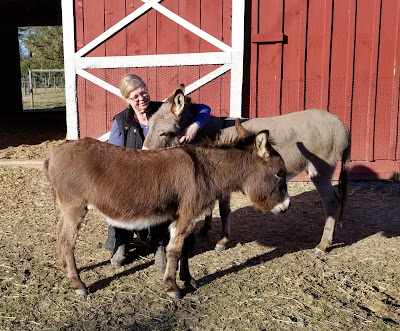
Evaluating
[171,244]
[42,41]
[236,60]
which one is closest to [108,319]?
[171,244]

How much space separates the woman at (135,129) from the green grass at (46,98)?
Result: 18.0 metres

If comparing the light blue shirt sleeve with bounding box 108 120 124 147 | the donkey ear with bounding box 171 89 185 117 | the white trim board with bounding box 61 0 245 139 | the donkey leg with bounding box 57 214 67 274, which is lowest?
the donkey leg with bounding box 57 214 67 274

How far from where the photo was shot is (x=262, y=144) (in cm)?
325

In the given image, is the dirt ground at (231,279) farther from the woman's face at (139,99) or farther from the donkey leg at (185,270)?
Answer: the woman's face at (139,99)

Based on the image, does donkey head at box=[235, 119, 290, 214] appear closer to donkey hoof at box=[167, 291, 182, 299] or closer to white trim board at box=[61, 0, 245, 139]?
donkey hoof at box=[167, 291, 182, 299]

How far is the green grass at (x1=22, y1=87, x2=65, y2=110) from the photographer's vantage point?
2117 centimetres

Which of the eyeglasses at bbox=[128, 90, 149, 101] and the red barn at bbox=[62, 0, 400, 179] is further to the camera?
the red barn at bbox=[62, 0, 400, 179]

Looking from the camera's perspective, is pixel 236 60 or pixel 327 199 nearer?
pixel 327 199

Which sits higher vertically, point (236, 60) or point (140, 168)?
point (236, 60)

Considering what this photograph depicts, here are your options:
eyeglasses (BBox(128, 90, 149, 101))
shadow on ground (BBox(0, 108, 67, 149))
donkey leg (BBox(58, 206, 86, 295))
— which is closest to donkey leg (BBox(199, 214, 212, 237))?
eyeglasses (BBox(128, 90, 149, 101))

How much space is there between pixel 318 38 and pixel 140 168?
4759mm

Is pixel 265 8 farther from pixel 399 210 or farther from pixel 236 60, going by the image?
pixel 399 210

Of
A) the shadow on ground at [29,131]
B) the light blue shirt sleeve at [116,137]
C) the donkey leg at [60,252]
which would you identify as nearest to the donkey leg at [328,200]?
the light blue shirt sleeve at [116,137]

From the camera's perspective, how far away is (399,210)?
18.3 feet
